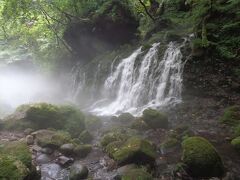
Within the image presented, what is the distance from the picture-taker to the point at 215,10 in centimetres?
1410

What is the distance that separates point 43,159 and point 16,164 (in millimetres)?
2120

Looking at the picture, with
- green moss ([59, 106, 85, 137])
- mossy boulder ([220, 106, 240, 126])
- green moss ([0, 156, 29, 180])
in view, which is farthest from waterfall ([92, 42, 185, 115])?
green moss ([0, 156, 29, 180])

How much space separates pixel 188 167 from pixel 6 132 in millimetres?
6913

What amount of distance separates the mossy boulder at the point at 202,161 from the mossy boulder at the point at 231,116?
3342 mm

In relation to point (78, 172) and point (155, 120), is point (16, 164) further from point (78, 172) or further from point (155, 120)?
point (155, 120)

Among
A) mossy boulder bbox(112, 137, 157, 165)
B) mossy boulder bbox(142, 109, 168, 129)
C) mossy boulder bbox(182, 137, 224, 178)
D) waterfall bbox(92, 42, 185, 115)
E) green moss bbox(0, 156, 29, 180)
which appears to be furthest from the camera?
waterfall bbox(92, 42, 185, 115)

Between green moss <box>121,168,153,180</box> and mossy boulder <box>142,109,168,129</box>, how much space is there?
13.1 feet

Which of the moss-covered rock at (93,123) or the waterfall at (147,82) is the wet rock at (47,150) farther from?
the waterfall at (147,82)

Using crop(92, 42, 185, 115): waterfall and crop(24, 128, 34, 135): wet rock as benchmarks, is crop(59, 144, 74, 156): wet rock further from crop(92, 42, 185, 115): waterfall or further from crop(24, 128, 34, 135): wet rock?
crop(92, 42, 185, 115): waterfall

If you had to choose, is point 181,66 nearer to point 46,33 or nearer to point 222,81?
point 222,81

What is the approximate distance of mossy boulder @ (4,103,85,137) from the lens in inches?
440

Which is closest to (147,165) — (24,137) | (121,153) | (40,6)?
(121,153)

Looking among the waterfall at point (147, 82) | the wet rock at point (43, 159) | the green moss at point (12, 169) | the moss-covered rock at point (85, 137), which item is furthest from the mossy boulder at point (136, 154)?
the waterfall at point (147, 82)

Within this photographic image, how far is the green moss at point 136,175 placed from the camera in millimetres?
6867
